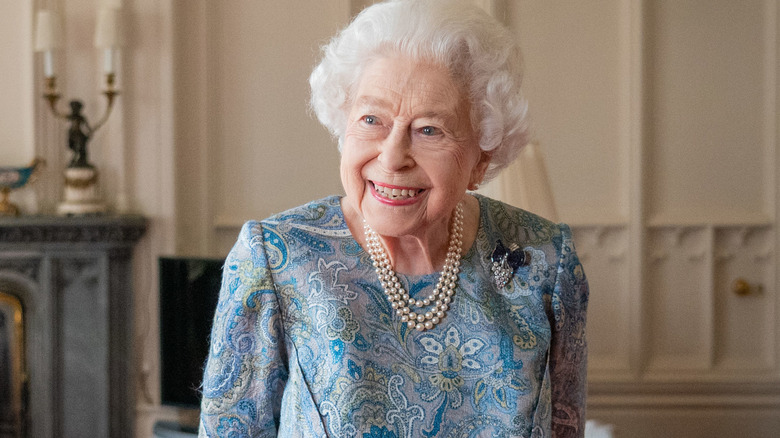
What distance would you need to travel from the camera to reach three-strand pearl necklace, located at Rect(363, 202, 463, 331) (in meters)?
1.12

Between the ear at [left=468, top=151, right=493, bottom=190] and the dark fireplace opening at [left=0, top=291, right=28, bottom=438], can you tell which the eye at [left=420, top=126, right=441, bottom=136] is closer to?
the ear at [left=468, top=151, right=493, bottom=190]

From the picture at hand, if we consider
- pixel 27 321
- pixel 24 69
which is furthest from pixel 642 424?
pixel 24 69

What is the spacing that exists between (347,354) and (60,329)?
8.58ft

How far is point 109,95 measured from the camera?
329 centimetres

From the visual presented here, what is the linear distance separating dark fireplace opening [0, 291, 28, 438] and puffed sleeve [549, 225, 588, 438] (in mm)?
2757

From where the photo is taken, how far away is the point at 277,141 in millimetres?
3658

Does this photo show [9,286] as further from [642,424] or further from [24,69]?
[642,424]

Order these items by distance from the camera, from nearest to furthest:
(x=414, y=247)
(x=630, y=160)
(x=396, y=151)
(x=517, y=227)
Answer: (x=396, y=151)
(x=414, y=247)
(x=517, y=227)
(x=630, y=160)

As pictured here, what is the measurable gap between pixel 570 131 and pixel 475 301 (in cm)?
270

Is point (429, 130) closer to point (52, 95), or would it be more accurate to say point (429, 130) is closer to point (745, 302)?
point (52, 95)

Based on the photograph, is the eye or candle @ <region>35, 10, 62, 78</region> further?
candle @ <region>35, 10, 62, 78</region>

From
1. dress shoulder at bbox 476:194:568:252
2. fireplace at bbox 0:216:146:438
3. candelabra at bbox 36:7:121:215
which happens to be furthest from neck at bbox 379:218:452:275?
candelabra at bbox 36:7:121:215

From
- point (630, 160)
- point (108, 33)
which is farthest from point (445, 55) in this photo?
point (630, 160)

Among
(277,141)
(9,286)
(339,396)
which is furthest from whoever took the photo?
(277,141)
